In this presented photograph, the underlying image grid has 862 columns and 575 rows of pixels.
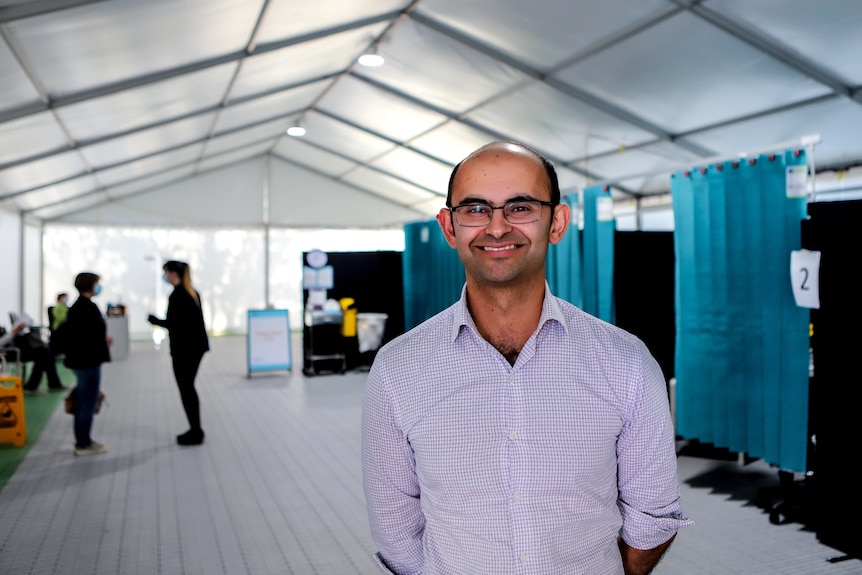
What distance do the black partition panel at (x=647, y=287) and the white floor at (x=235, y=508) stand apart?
1057mm

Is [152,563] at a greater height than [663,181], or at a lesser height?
lesser

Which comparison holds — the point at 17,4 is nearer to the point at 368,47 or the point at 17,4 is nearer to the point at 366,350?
the point at 368,47

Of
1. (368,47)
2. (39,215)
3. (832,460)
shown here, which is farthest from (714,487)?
(39,215)

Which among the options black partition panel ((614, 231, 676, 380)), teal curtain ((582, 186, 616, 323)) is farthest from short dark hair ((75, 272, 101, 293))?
black partition panel ((614, 231, 676, 380))

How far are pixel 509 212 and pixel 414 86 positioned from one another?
8.65m

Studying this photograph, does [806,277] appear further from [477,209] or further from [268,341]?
[268,341]

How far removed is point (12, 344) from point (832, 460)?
8297 mm

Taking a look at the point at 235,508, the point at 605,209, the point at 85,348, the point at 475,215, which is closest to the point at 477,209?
the point at 475,215

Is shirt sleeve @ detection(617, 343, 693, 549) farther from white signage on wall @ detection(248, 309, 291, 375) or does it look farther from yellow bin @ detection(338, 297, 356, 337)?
white signage on wall @ detection(248, 309, 291, 375)

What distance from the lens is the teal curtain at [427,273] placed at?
343 inches

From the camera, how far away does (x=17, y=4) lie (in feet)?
13.5

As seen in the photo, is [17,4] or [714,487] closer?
[17,4]

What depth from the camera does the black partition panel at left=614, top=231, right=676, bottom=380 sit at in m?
5.36

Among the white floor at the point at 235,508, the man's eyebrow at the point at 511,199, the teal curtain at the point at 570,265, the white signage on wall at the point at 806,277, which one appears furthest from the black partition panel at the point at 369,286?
the man's eyebrow at the point at 511,199
